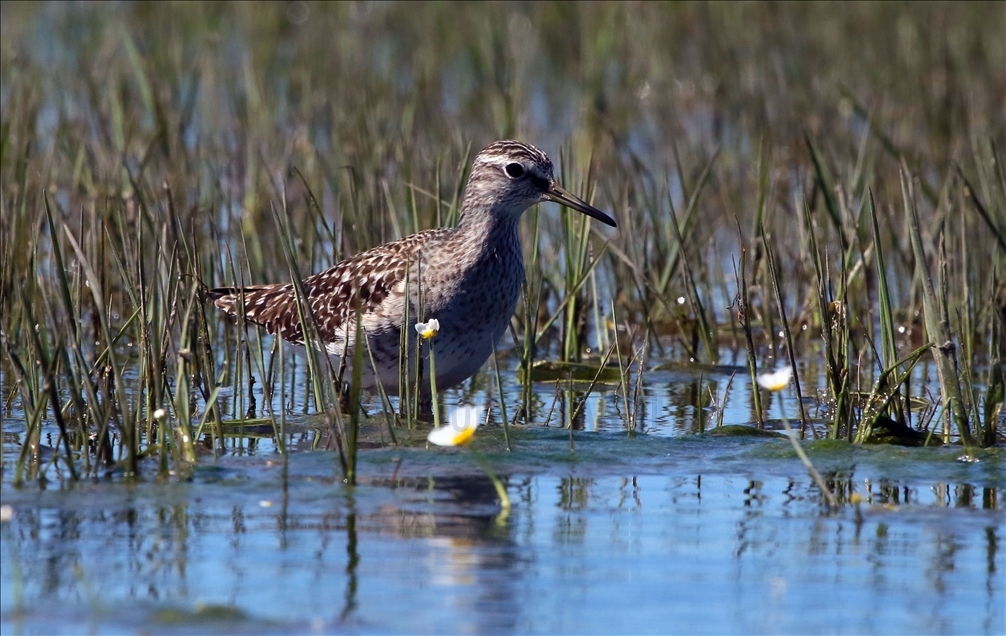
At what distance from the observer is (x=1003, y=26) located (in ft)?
62.4

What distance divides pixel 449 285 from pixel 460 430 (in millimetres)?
2341

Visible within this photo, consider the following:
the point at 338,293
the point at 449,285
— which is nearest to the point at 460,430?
the point at 449,285

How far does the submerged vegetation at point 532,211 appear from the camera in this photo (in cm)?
740

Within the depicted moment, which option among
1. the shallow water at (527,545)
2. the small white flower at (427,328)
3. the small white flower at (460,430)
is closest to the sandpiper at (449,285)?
the small white flower at (427,328)

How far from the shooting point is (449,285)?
830cm

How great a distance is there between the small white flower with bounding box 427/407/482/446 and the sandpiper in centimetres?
163

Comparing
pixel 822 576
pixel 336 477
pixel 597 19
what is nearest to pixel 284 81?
pixel 597 19

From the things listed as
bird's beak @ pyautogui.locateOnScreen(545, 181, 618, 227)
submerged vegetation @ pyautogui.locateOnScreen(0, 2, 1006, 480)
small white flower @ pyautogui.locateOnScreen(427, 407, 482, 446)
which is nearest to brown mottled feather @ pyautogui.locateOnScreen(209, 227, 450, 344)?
submerged vegetation @ pyautogui.locateOnScreen(0, 2, 1006, 480)

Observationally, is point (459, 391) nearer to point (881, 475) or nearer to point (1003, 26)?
point (881, 475)

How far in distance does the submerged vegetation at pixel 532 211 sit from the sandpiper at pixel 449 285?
0.20 metres

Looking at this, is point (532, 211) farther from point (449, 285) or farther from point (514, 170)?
point (449, 285)

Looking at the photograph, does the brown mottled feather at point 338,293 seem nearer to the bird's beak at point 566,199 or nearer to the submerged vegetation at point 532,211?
the submerged vegetation at point 532,211

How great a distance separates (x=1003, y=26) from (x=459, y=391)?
39.8 feet

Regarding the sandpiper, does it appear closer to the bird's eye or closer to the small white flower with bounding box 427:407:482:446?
the bird's eye
